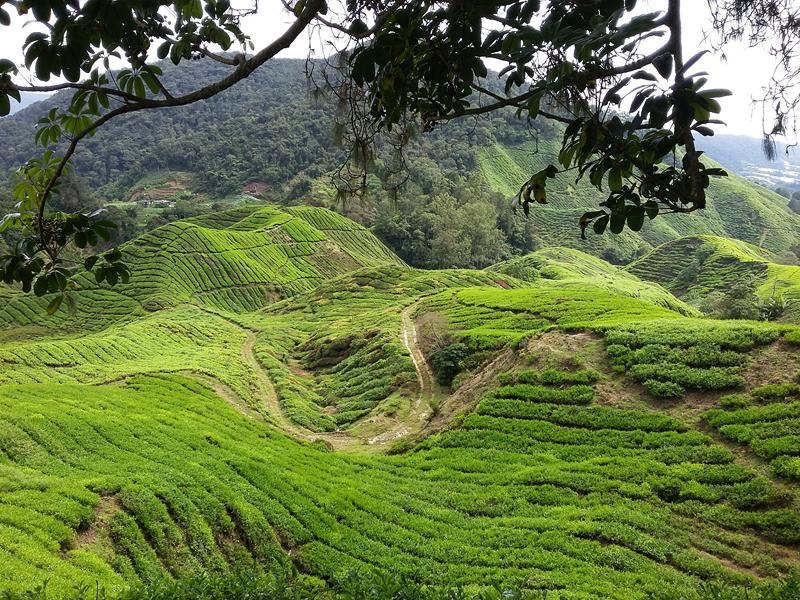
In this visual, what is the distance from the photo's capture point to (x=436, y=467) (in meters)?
14.8

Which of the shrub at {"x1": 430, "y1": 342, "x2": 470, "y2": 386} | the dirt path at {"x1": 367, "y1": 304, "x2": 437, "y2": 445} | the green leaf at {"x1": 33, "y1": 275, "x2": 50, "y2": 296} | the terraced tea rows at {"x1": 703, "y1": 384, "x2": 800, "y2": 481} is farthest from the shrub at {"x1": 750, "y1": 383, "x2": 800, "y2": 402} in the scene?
the green leaf at {"x1": 33, "y1": 275, "x2": 50, "y2": 296}

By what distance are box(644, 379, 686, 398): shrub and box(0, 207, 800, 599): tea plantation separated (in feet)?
0.17

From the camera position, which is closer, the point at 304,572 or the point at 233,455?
the point at 304,572

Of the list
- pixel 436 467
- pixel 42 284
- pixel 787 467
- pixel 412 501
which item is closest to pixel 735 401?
pixel 787 467

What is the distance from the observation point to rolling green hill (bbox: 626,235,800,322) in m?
54.9

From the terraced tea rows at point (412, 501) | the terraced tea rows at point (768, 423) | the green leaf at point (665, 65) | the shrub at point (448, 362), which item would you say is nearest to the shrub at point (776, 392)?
the terraced tea rows at point (768, 423)

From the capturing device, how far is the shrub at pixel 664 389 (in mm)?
14352

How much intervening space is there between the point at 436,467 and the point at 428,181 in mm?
82518

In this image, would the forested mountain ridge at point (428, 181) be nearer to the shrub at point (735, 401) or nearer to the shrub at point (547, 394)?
the shrub at point (547, 394)

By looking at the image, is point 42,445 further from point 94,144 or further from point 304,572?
point 94,144

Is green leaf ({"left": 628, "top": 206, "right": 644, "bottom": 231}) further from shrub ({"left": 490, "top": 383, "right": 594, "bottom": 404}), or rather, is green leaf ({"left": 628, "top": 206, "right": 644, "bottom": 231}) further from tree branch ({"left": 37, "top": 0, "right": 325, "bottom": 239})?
shrub ({"left": 490, "top": 383, "right": 594, "bottom": 404})

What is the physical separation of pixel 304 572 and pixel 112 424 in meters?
7.80

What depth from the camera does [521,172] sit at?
120500 mm

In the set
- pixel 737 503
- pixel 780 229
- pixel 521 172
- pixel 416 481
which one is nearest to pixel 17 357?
pixel 416 481
